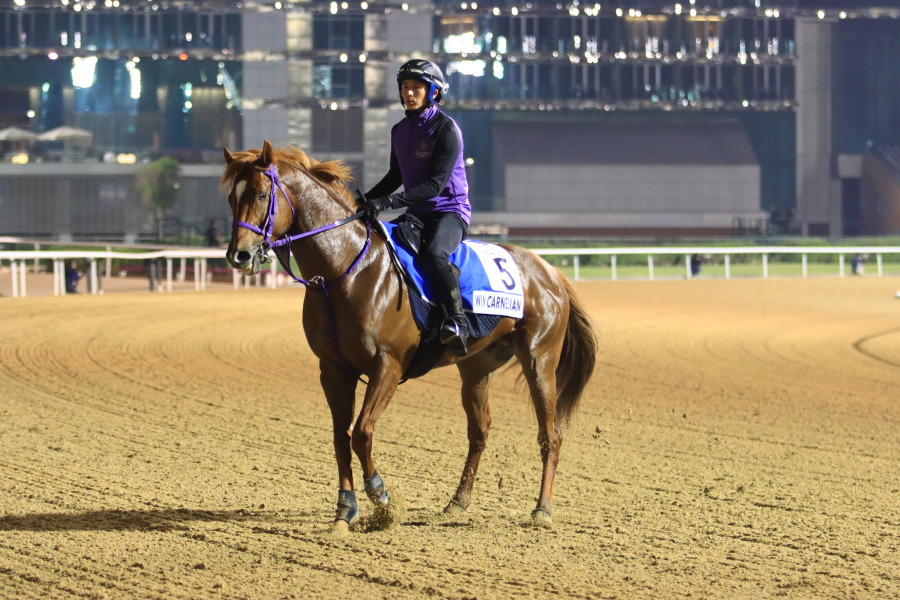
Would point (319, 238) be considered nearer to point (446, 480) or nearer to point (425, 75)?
point (425, 75)

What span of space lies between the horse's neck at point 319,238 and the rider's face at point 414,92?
631 millimetres

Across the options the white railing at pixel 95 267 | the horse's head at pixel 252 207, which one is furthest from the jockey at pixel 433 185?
the white railing at pixel 95 267

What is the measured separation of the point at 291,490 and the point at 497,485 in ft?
3.87

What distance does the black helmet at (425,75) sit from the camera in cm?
605

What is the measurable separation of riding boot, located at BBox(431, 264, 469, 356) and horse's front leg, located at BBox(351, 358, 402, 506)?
1.11ft

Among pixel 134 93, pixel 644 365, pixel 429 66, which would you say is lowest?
pixel 644 365

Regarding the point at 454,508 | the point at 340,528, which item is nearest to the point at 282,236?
the point at 340,528

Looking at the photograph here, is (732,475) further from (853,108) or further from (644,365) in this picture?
(853,108)

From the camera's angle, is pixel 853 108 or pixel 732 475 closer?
pixel 732 475

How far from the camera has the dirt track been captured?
4.98 metres

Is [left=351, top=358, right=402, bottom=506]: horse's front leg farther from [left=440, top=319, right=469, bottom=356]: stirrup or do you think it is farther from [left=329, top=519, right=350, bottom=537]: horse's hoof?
[left=440, top=319, right=469, bottom=356]: stirrup

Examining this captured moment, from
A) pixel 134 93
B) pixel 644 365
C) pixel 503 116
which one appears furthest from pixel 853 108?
pixel 644 365

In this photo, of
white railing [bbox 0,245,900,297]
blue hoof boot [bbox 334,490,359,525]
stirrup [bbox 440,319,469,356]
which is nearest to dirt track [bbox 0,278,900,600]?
blue hoof boot [bbox 334,490,359,525]

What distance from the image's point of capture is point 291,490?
270 inches
